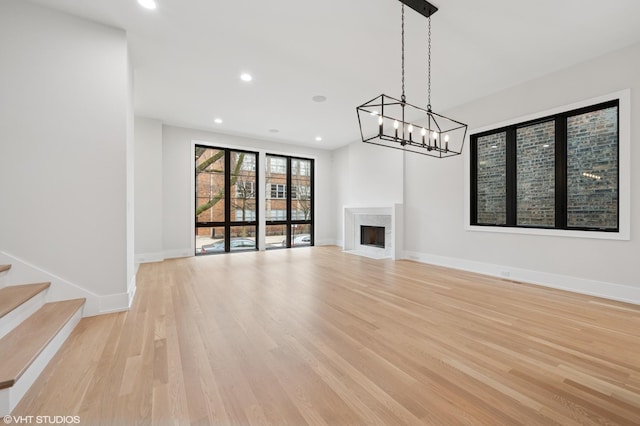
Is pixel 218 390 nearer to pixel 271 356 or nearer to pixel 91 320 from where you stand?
pixel 271 356

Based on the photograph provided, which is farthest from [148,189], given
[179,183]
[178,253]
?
[178,253]

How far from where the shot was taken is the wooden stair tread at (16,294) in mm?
1958

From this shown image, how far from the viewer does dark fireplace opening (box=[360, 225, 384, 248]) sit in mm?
6803

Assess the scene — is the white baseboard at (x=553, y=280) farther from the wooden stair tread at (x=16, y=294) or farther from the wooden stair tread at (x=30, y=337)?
the wooden stair tread at (x=16, y=294)

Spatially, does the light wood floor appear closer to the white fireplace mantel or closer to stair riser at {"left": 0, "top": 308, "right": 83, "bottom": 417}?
stair riser at {"left": 0, "top": 308, "right": 83, "bottom": 417}

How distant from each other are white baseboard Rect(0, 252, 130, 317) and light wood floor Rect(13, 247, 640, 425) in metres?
0.17

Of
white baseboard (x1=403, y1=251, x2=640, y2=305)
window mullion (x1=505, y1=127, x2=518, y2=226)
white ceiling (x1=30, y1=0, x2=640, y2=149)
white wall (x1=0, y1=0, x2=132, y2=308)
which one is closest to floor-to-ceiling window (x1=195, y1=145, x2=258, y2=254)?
white ceiling (x1=30, y1=0, x2=640, y2=149)

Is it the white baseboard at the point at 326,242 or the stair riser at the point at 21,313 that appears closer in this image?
the stair riser at the point at 21,313

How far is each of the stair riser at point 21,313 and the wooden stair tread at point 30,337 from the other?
30mm

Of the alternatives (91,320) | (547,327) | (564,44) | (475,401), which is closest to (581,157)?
(564,44)

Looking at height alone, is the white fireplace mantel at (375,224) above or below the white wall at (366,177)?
below

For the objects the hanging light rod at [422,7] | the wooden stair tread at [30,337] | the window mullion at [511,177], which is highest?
the hanging light rod at [422,7]

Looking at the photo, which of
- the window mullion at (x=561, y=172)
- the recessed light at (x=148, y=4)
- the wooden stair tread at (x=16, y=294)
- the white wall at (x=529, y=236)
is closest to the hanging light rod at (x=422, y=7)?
the recessed light at (x=148, y=4)

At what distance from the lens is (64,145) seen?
2.63m
